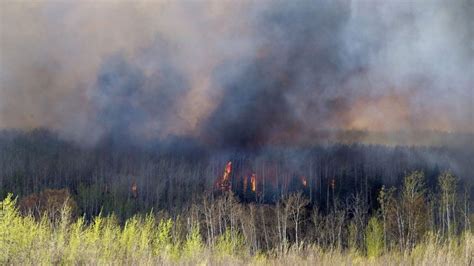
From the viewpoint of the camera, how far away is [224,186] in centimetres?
11131

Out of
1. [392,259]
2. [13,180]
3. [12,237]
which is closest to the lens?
[12,237]

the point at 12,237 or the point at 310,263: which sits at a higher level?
the point at 12,237

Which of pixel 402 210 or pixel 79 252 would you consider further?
pixel 402 210

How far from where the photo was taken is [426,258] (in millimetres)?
12578

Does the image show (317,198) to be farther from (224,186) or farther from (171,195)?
(171,195)

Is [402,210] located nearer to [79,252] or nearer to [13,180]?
[79,252]

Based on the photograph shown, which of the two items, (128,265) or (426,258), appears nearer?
(426,258)

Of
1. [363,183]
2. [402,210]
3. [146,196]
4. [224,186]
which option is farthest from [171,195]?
[402,210]

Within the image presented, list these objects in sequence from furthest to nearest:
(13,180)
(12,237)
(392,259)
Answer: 1. (13,180)
2. (392,259)
3. (12,237)

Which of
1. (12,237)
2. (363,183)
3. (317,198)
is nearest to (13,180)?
(317,198)

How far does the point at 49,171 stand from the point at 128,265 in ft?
341

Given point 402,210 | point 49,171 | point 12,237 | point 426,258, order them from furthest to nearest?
point 49,171 → point 402,210 → point 12,237 → point 426,258

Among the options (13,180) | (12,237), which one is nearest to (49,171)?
(13,180)

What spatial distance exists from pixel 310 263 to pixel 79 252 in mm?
7409
